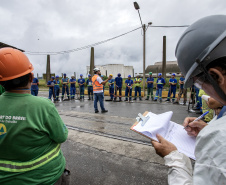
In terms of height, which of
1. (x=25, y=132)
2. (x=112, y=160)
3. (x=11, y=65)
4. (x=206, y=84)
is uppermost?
(x=11, y=65)

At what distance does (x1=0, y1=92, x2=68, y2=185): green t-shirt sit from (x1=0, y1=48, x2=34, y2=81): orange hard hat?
0.14 m

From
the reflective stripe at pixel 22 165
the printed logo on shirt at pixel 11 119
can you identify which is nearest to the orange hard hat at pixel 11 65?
the printed logo on shirt at pixel 11 119

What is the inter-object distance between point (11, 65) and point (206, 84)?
127cm

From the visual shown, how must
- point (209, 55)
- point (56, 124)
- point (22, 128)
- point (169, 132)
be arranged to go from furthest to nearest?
point (169, 132) < point (56, 124) < point (22, 128) < point (209, 55)

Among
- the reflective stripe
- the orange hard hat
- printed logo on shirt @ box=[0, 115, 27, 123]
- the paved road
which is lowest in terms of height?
the paved road

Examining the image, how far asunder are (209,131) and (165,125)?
724mm

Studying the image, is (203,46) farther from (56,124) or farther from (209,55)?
(56,124)

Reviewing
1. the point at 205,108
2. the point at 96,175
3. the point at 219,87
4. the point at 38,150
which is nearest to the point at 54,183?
the point at 38,150

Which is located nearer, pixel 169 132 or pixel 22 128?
pixel 22 128

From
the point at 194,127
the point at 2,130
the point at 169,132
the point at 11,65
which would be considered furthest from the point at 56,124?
the point at 194,127

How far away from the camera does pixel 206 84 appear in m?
0.79

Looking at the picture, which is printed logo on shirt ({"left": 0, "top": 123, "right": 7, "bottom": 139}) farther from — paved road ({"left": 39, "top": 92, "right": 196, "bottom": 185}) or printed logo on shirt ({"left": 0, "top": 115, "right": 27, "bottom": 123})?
paved road ({"left": 39, "top": 92, "right": 196, "bottom": 185})

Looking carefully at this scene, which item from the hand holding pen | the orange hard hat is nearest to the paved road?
the hand holding pen

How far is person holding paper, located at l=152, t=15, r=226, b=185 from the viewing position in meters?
0.55
